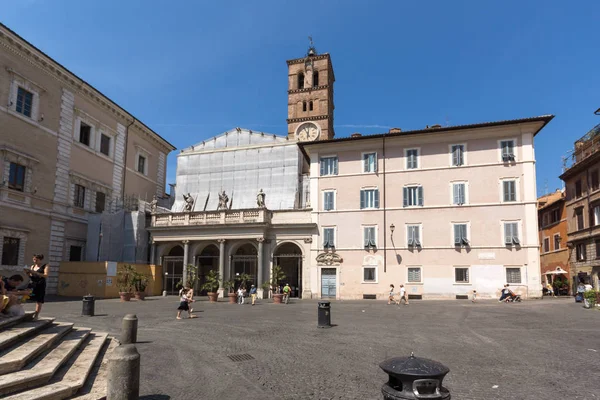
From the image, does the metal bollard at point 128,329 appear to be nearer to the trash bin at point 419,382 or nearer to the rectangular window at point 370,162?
the trash bin at point 419,382

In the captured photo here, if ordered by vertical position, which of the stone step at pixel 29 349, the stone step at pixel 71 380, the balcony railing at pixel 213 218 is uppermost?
the balcony railing at pixel 213 218

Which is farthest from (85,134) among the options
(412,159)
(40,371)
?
(40,371)

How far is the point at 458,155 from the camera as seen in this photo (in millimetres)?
31984

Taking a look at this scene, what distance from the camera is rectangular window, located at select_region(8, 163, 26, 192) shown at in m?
27.6

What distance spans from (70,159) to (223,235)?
1323 centimetres

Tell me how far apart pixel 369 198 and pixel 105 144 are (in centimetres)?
2356

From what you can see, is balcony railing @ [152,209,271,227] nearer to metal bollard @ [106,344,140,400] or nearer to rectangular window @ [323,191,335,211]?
rectangular window @ [323,191,335,211]

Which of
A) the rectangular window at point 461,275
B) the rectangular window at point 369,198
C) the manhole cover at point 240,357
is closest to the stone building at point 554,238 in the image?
the rectangular window at point 461,275

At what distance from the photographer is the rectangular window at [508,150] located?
30719 mm

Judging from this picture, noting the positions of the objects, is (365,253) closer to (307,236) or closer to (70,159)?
(307,236)

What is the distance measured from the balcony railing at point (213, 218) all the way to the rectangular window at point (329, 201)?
4.86 m

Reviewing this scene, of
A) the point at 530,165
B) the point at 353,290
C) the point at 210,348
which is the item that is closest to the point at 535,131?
the point at 530,165

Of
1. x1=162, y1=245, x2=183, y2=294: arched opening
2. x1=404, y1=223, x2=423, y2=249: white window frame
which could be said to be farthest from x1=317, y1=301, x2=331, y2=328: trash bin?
x1=162, y1=245, x2=183, y2=294: arched opening

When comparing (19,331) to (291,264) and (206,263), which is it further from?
(206,263)
